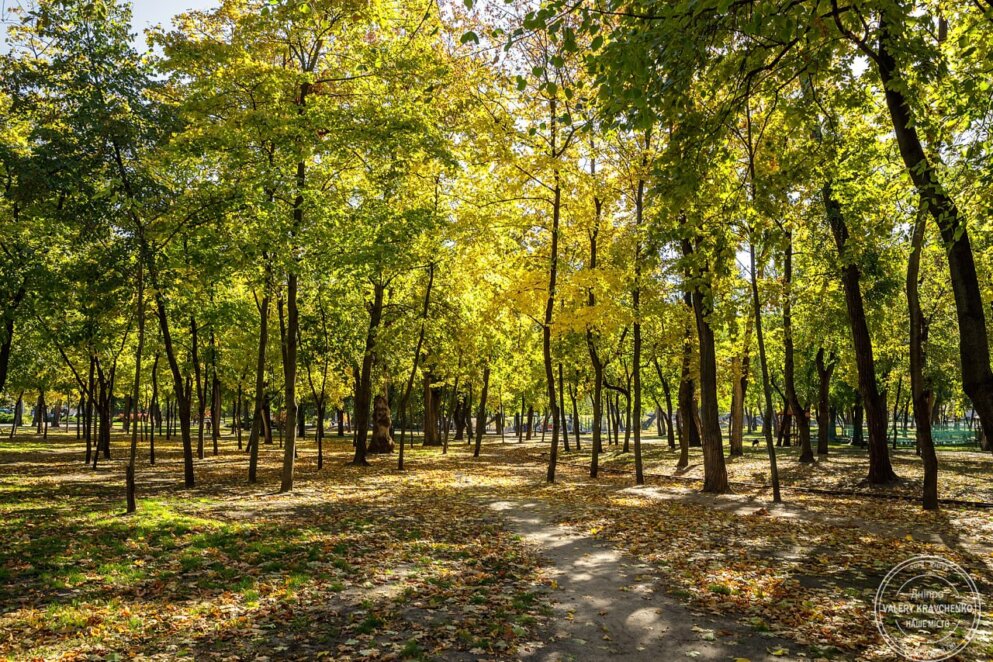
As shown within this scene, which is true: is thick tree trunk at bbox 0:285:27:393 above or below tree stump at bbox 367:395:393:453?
above

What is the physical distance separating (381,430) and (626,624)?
2792 centimetres

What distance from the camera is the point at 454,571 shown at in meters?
8.56

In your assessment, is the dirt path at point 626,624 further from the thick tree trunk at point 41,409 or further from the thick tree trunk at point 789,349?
the thick tree trunk at point 41,409

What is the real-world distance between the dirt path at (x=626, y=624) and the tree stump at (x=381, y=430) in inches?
970

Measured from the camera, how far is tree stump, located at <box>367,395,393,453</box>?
107ft

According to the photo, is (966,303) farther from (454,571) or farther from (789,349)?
(789,349)

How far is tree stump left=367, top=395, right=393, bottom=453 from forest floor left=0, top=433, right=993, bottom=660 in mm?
15743

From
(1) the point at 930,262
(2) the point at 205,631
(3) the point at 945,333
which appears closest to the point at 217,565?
(2) the point at 205,631

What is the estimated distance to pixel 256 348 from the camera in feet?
89.8

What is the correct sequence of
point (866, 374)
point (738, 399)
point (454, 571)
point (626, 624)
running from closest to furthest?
1. point (626, 624)
2. point (454, 571)
3. point (866, 374)
4. point (738, 399)

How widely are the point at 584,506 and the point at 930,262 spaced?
2152 centimetres

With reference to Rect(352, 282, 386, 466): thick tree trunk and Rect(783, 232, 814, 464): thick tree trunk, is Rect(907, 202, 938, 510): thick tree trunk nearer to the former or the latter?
Rect(783, 232, 814, 464): thick tree trunk

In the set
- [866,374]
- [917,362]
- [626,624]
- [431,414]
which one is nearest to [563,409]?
[431,414]

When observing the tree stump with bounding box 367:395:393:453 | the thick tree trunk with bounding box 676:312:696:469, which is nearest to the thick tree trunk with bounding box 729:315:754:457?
the thick tree trunk with bounding box 676:312:696:469
